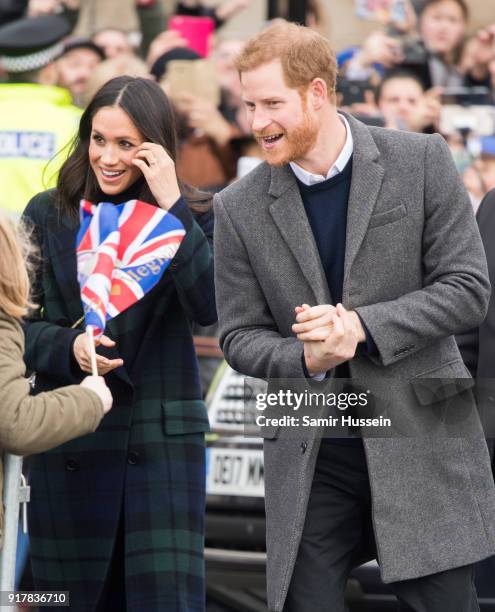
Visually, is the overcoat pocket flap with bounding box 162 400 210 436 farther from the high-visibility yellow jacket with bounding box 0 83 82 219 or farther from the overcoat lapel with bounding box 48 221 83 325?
the high-visibility yellow jacket with bounding box 0 83 82 219

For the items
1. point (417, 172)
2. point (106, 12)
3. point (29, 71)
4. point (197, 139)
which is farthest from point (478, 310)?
point (106, 12)

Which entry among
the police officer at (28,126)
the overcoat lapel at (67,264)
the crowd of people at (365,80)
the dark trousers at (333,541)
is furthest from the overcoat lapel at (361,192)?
the crowd of people at (365,80)

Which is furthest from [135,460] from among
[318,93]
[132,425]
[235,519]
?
[235,519]

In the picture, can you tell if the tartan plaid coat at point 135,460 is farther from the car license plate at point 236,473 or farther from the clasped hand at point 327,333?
the car license plate at point 236,473

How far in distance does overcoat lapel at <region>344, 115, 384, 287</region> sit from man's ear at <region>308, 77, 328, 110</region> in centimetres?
15

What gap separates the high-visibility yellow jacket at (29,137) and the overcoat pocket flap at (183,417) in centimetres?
185

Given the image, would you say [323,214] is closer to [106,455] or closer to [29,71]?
[106,455]

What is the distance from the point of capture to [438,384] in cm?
393

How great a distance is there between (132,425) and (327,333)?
99cm

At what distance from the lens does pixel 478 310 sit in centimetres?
385

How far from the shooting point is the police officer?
6.14 meters

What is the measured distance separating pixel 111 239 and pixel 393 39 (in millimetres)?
5509

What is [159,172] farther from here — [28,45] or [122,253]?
[28,45]

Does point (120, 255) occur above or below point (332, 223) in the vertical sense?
below
